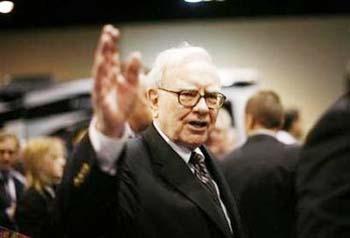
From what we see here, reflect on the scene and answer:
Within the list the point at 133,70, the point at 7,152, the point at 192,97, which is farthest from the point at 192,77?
the point at 7,152

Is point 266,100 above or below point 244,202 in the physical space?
above

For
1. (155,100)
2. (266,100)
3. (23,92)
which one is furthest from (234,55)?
(155,100)

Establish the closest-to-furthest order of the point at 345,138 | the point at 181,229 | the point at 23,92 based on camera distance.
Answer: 1. the point at 345,138
2. the point at 181,229
3. the point at 23,92

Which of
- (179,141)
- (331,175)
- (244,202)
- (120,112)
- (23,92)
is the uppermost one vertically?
(120,112)

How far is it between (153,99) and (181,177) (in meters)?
0.28

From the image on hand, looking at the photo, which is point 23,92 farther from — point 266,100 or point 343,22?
point 266,100

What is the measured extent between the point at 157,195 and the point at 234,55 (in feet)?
16.5

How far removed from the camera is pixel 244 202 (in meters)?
3.47

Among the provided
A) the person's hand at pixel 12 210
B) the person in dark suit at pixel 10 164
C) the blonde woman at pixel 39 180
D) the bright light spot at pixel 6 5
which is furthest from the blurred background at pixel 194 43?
the person's hand at pixel 12 210

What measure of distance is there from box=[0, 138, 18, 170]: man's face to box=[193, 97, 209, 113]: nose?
2620mm

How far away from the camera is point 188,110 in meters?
2.37

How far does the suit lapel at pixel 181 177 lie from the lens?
2.24m

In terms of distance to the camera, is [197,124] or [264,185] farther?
[264,185]

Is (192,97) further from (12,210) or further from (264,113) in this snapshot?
(12,210)
